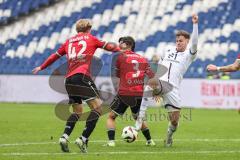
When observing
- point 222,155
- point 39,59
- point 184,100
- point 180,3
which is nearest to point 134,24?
point 180,3

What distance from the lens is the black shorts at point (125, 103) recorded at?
14.6 metres

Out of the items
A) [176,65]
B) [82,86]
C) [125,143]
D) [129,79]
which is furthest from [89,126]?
[176,65]

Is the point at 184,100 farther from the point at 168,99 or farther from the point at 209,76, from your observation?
the point at 168,99

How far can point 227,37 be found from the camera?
33.6 m

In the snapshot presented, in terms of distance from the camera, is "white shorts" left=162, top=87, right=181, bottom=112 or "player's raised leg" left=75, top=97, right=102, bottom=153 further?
"white shorts" left=162, top=87, right=181, bottom=112

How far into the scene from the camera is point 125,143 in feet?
49.4

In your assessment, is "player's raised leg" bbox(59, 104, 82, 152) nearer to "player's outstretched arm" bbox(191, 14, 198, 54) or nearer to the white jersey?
the white jersey

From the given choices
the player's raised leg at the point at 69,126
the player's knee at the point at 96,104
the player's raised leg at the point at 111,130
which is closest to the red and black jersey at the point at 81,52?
the player's knee at the point at 96,104

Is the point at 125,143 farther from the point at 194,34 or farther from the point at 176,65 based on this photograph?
the point at 194,34

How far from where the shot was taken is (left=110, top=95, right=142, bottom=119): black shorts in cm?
1463

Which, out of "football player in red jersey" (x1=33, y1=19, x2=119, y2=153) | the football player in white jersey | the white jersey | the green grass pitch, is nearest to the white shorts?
the football player in white jersey

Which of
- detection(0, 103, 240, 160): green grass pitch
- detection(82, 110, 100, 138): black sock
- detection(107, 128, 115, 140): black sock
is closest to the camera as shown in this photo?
detection(0, 103, 240, 160): green grass pitch

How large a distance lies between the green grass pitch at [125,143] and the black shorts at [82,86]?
1096mm

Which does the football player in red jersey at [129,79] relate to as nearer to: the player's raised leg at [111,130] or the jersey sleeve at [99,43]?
the player's raised leg at [111,130]
